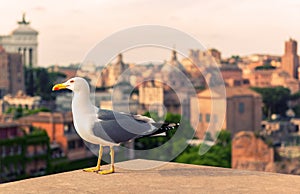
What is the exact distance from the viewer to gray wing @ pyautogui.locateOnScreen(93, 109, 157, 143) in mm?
5949

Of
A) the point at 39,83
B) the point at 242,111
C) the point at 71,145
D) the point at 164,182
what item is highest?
the point at 39,83

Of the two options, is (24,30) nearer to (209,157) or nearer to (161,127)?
(209,157)

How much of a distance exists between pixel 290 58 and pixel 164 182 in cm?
9327

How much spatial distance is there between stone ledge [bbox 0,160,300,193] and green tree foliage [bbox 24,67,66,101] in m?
63.3

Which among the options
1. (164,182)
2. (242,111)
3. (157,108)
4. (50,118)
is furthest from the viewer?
(242,111)

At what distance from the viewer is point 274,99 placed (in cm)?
6912

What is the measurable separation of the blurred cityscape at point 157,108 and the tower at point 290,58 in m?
0.16

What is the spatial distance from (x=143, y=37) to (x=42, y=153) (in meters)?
27.7

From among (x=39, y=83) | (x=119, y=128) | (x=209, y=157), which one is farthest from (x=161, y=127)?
(x=39, y=83)

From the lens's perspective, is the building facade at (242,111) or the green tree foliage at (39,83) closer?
the building facade at (242,111)

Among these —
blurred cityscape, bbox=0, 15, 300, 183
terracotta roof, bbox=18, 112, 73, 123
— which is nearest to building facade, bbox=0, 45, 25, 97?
blurred cityscape, bbox=0, 15, 300, 183

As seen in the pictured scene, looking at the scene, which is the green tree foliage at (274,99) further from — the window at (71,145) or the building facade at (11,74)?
A: the window at (71,145)

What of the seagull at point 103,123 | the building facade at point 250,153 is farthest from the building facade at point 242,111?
the seagull at point 103,123

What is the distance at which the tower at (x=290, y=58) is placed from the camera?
9444 centimetres
